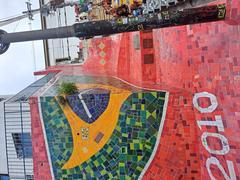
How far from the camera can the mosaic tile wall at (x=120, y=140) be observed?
6770 mm

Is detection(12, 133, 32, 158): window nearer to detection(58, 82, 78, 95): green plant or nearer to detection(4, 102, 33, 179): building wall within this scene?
detection(4, 102, 33, 179): building wall

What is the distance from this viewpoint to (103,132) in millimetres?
7090

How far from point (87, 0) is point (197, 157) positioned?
1254cm

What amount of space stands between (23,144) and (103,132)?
7.94 ft

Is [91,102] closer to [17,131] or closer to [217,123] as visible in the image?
[17,131]

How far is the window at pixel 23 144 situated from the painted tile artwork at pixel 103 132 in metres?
0.92

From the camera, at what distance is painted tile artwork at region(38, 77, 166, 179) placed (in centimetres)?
680

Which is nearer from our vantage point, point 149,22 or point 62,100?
point 149,22

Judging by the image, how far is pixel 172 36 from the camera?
792 centimetres

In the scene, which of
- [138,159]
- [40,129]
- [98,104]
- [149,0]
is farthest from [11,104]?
[149,0]

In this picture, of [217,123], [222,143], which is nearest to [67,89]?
[217,123]

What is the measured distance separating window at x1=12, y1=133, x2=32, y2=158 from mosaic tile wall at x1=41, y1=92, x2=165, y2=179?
93 cm

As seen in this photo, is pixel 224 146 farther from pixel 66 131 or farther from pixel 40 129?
pixel 40 129

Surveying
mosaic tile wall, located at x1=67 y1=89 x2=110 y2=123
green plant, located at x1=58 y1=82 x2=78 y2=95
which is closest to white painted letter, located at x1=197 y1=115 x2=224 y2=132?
mosaic tile wall, located at x1=67 y1=89 x2=110 y2=123
